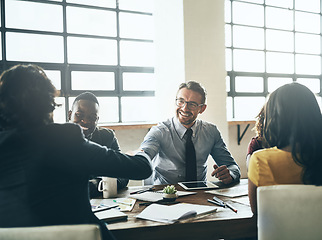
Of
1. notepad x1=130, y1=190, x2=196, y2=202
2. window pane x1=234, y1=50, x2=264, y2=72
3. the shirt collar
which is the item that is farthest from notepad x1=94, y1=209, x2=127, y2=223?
window pane x1=234, y1=50, x2=264, y2=72

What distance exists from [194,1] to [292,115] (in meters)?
2.60

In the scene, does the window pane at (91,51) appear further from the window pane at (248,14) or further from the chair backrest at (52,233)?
the chair backrest at (52,233)

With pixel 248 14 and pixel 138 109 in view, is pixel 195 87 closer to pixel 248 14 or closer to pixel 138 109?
pixel 138 109

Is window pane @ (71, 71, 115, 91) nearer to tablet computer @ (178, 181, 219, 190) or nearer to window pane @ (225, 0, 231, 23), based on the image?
window pane @ (225, 0, 231, 23)

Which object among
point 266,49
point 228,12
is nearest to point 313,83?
point 266,49

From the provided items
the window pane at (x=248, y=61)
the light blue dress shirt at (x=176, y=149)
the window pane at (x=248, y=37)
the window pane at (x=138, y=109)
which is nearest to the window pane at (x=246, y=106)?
the window pane at (x=248, y=61)

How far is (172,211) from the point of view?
4.16 ft

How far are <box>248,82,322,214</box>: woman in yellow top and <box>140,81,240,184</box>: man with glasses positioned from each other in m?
0.89

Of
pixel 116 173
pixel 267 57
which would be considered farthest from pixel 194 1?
pixel 116 173

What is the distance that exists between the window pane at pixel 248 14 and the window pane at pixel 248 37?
10 cm

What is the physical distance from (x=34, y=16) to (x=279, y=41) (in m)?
3.68

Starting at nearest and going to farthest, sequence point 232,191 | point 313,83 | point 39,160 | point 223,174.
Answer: point 39,160
point 232,191
point 223,174
point 313,83

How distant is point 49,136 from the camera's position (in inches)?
35.8

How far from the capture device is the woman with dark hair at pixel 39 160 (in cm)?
87
